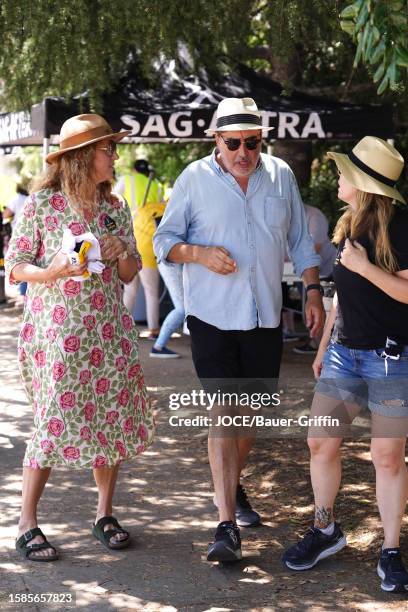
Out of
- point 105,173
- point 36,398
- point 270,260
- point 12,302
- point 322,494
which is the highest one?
point 105,173

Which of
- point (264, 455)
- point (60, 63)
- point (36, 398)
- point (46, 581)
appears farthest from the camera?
point (60, 63)

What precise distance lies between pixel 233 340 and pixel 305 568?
3.78ft

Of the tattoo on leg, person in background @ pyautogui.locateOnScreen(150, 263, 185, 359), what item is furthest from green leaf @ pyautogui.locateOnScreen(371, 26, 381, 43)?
person in background @ pyautogui.locateOnScreen(150, 263, 185, 359)

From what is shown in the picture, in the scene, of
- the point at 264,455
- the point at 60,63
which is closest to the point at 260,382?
the point at 264,455

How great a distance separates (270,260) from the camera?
5.17 m

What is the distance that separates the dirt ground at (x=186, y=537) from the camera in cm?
450

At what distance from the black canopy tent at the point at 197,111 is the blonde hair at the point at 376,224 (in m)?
4.82

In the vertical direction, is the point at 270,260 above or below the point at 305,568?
above

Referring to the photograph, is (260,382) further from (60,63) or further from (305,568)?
(60,63)

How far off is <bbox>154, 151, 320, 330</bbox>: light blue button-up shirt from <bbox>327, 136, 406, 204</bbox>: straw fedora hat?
0.51 metres

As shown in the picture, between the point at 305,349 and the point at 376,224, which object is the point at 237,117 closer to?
the point at 376,224

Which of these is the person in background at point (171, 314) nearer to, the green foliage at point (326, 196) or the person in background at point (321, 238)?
the person in background at point (321, 238)

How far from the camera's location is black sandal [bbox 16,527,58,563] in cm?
487

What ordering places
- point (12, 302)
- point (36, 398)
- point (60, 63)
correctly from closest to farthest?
point (36, 398) < point (60, 63) < point (12, 302)
